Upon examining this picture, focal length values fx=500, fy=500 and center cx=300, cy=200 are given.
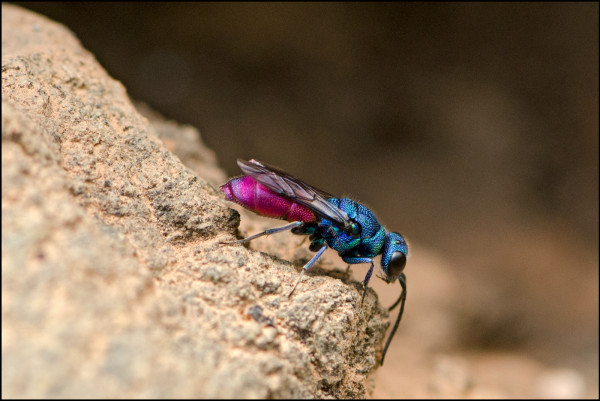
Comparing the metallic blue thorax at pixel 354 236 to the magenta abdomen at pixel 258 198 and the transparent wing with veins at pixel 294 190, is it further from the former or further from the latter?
the magenta abdomen at pixel 258 198

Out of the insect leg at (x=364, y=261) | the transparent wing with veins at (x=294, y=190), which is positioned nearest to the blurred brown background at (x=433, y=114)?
the transparent wing with veins at (x=294, y=190)

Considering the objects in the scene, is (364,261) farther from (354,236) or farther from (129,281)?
(129,281)

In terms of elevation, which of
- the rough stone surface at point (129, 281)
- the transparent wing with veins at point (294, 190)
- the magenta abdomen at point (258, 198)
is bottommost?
the rough stone surface at point (129, 281)

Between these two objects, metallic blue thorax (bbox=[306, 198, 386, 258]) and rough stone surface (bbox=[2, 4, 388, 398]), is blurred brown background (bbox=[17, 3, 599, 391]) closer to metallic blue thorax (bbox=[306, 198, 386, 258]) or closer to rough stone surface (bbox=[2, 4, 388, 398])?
rough stone surface (bbox=[2, 4, 388, 398])

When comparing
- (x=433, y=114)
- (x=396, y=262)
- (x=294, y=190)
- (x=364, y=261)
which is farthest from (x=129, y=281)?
(x=433, y=114)

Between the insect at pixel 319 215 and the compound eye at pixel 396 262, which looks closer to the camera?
the insect at pixel 319 215

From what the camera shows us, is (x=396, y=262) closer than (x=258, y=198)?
No

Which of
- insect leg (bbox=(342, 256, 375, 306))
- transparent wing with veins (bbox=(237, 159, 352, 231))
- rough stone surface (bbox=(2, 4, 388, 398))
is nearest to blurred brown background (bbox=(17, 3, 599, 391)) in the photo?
rough stone surface (bbox=(2, 4, 388, 398))
